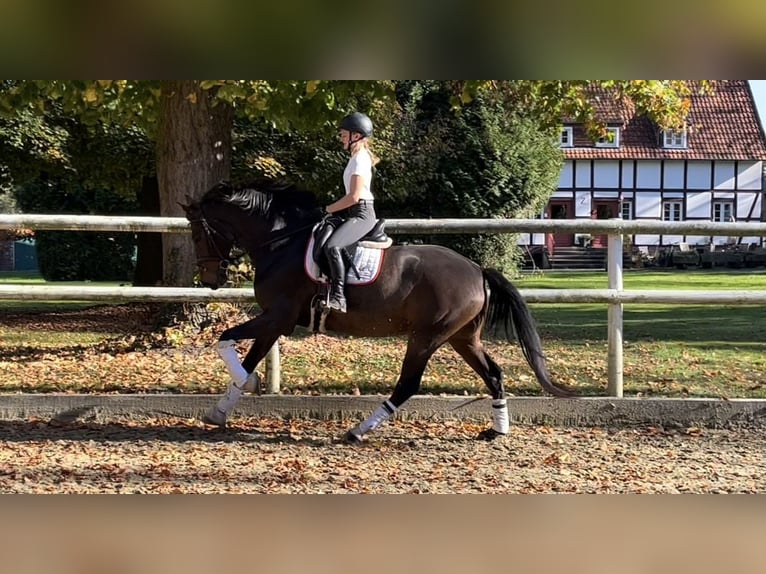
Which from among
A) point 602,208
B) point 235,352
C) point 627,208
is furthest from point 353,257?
point 627,208

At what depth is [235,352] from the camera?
627 cm

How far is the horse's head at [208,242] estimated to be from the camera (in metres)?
6.47

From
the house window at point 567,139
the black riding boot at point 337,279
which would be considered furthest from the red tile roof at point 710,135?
the black riding boot at point 337,279

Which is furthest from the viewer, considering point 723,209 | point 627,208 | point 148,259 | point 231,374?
point 723,209

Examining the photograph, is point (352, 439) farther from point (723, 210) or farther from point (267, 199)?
point (723, 210)

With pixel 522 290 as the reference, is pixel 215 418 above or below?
below

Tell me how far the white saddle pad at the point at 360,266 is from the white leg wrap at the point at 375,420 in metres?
1.00

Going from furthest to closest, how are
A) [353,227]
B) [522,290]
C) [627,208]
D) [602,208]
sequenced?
[627,208]
[602,208]
[522,290]
[353,227]

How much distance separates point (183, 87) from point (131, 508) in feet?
20.9

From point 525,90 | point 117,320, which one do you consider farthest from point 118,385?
point 525,90

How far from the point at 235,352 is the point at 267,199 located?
1275 mm

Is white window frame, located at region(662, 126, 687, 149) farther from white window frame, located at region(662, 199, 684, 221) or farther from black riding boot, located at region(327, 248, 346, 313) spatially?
black riding boot, located at region(327, 248, 346, 313)

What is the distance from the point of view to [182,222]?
23.3 ft

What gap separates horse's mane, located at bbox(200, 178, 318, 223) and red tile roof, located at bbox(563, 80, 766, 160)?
38992mm
